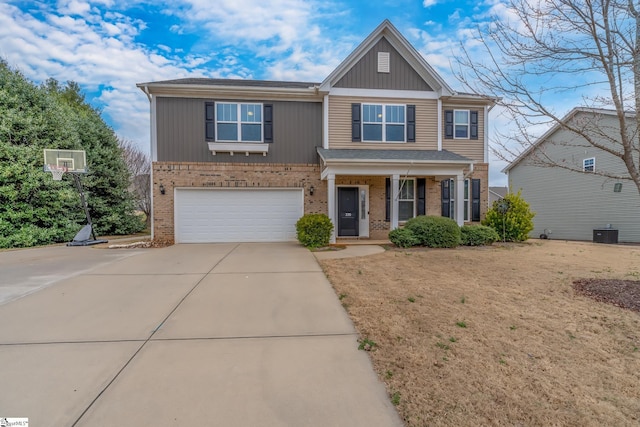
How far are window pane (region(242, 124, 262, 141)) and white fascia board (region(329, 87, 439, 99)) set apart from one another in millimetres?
3092

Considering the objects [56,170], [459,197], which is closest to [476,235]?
[459,197]

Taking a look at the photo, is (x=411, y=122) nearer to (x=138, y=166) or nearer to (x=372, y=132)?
(x=372, y=132)

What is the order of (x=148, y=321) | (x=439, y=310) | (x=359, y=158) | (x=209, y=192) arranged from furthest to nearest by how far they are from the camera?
(x=209, y=192) < (x=359, y=158) < (x=439, y=310) < (x=148, y=321)

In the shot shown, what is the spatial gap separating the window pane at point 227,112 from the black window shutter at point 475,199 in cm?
1004

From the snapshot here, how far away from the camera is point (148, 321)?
370 centimetres

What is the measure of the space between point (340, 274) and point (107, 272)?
15.9 feet

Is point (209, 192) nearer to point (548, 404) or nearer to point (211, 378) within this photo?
point (211, 378)

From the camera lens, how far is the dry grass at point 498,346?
6.81ft

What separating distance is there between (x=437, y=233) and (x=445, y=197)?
11.6 ft

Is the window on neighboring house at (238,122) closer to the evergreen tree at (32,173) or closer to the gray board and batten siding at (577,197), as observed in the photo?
the evergreen tree at (32,173)

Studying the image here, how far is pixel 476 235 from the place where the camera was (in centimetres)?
976

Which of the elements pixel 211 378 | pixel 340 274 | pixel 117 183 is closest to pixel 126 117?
pixel 117 183

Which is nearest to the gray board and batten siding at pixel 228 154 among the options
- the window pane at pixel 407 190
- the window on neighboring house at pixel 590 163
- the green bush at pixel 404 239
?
the window pane at pixel 407 190

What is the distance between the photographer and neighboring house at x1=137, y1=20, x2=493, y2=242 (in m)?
10.9
